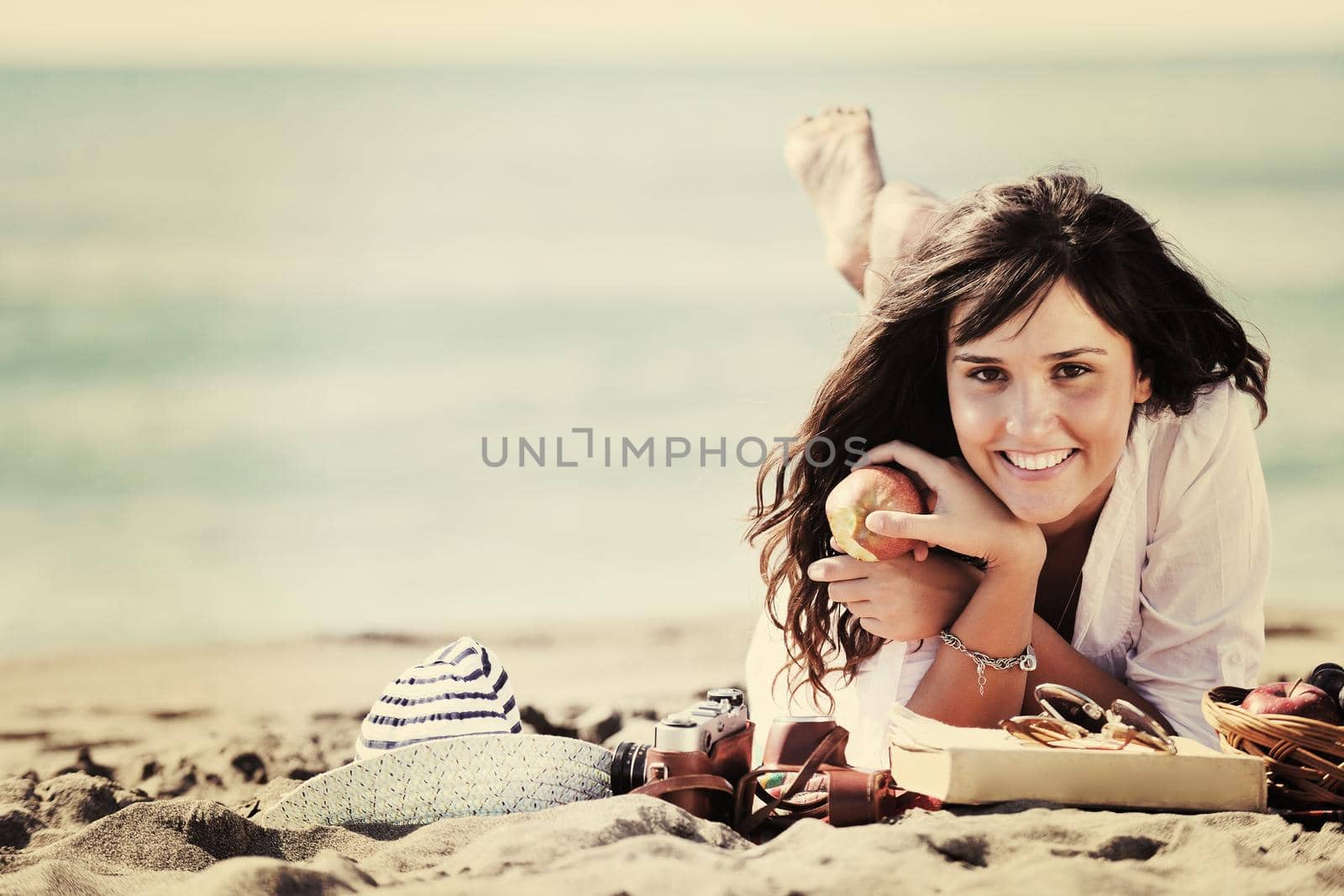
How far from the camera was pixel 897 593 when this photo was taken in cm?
256

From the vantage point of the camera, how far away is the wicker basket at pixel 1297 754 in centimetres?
198

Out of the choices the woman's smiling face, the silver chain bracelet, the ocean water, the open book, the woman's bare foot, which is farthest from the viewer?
the ocean water

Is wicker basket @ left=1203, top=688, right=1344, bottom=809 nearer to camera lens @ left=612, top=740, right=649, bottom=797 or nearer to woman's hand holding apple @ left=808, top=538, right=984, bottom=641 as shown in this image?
woman's hand holding apple @ left=808, top=538, right=984, bottom=641

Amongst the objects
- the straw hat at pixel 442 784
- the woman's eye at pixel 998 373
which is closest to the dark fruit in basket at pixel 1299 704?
the woman's eye at pixel 998 373

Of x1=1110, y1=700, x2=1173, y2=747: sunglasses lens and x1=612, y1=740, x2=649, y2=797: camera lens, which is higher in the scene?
x1=1110, y1=700, x2=1173, y2=747: sunglasses lens

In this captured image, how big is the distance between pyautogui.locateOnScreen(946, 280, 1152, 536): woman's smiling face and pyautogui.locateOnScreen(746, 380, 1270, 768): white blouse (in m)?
0.25

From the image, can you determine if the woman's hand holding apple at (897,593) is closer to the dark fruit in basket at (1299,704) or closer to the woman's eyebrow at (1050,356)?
the woman's eyebrow at (1050,356)

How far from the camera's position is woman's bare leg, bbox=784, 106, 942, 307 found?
14.9ft

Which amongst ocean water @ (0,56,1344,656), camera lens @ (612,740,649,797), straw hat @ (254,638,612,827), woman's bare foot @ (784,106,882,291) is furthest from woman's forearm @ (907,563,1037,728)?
ocean water @ (0,56,1344,656)

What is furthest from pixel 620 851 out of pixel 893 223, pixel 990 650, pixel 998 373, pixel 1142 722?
pixel 893 223

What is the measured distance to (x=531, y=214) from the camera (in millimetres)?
12602

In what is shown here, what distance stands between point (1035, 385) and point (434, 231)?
10732mm

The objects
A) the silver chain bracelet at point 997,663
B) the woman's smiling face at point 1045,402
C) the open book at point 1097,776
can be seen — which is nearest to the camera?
the open book at point 1097,776

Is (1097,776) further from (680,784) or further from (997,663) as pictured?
(680,784)
